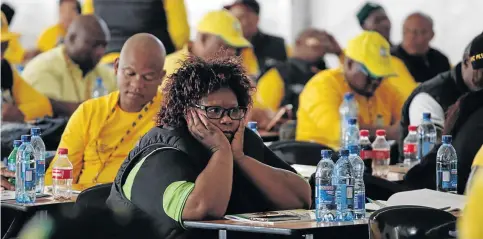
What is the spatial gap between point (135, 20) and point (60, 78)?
2.26ft

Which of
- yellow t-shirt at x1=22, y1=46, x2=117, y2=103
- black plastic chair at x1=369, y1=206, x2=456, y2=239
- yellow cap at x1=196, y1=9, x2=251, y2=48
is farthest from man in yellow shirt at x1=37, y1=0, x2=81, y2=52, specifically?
black plastic chair at x1=369, y1=206, x2=456, y2=239

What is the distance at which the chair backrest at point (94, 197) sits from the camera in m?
4.18

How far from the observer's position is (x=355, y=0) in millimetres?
11266

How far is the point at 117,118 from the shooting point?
547 cm

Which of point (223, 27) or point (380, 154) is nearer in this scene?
point (380, 154)

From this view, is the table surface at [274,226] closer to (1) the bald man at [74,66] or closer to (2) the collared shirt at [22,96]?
(2) the collared shirt at [22,96]

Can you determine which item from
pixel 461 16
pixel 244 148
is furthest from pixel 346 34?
pixel 244 148

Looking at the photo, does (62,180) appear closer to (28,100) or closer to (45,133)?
(45,133)

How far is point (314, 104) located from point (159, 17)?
1.48m

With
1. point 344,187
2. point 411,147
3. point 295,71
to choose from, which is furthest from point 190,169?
point 295,71

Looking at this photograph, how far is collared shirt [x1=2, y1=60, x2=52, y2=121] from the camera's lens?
7.33 m

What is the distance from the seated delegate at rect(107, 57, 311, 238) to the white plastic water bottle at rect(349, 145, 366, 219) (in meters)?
0.21

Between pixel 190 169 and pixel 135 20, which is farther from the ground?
pixel 135 20

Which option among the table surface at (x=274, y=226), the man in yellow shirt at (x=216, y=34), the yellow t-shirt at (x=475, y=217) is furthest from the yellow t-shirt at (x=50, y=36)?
the yellow t-shirt at (x=475, y=217)
